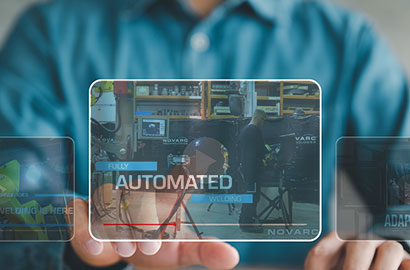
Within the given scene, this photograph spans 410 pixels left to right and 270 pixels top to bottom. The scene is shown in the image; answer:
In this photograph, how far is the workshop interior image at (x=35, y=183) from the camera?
1297 mm

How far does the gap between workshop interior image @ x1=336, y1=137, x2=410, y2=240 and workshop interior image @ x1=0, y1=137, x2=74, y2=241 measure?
38.1 inches

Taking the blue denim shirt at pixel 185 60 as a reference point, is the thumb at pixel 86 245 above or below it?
below

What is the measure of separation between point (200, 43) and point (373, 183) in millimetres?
781

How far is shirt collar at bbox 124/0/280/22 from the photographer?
4.29ft

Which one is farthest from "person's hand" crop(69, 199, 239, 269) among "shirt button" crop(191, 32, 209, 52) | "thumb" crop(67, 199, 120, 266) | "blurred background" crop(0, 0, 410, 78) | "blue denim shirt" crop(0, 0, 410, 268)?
"blurred background" crop(0, 0, 410, 78)

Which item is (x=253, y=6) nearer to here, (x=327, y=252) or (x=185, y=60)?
(x=185, y=60)

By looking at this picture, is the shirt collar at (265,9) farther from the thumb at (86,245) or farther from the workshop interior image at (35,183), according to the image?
the thumb at (86,245)

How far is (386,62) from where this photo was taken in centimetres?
130

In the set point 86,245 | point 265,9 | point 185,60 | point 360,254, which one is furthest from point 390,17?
point 86,245

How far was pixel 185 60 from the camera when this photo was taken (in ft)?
4.24

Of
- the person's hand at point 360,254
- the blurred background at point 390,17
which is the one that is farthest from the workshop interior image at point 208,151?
the blurred background at point 390,17

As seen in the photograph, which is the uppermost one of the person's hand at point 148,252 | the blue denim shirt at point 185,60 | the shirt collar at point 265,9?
the shirt collar at point 265,9

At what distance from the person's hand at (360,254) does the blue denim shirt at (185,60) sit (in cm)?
10

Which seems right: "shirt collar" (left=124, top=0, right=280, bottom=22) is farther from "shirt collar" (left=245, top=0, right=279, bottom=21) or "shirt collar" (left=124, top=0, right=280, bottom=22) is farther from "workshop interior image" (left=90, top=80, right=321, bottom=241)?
"workshop interior image" (left=90, top=80, right=321, bottom=241)
